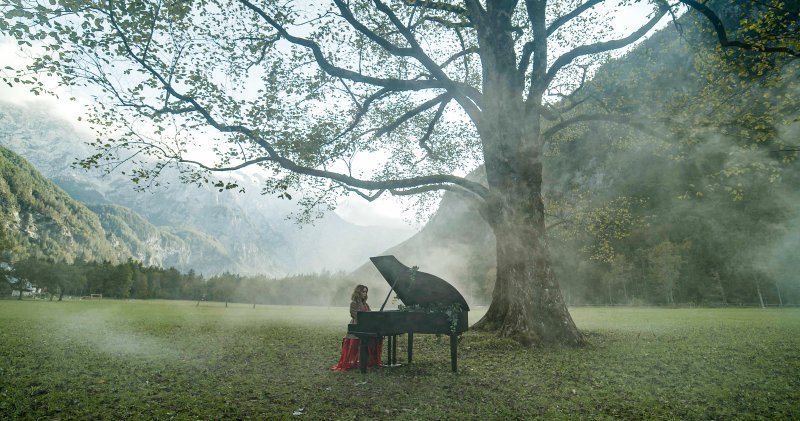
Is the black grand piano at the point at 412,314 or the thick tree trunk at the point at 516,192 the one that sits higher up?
the thick tree trunk at the point at 516,192

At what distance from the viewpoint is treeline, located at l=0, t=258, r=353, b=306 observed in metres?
91.7

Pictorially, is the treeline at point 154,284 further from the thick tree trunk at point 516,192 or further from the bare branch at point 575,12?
the bare branch at point 575,12

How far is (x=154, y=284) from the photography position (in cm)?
13075

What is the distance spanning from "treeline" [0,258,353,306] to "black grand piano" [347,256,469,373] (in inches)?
3825

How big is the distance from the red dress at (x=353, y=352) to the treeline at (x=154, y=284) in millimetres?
96166

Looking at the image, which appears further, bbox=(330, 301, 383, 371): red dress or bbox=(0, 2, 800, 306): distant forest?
bbox=(0, 2, 800, 306): distant forest

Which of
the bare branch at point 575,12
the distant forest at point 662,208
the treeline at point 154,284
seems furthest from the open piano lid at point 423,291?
the treeline at point 154,284

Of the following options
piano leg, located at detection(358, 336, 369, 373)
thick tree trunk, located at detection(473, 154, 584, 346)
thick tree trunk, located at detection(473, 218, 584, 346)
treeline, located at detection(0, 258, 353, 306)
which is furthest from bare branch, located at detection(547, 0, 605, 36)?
treeline, located at detection(0, 258, 353, 306)

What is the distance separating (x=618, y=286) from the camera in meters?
89.2

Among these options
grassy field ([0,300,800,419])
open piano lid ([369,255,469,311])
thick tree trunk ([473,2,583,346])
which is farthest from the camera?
thick tree trunk ([473,2,583,346])

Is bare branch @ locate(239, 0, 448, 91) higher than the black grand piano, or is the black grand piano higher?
bare branch @ locate(239, 0, 448, 91)

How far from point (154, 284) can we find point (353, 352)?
14648 cm

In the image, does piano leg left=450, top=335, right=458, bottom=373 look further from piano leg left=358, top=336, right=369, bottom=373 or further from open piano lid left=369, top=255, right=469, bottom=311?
piano leg left=358, top=336, right=369, bottom=373

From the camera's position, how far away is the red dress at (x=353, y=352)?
10048mm
